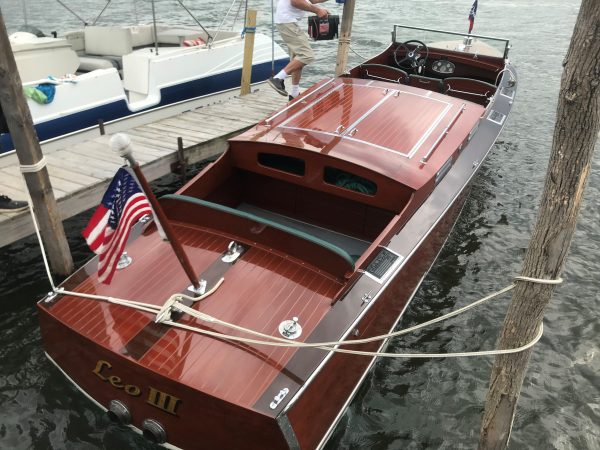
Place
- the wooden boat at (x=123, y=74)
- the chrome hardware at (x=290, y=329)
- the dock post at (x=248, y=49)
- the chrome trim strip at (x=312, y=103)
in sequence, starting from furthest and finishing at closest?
the dock post at (x=248, y=49) < the wooden boat at (x=123, y=74) < the chrome trim strip at (x=312, y=103) < the chrome hardware at (x=290, y=329)

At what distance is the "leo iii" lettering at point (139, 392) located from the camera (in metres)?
3.34

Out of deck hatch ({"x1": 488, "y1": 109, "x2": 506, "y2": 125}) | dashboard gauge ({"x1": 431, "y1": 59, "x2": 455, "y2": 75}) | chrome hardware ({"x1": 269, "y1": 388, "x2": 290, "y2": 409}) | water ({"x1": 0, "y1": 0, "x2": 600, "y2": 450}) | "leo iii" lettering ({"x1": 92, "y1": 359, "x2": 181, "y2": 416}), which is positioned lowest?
water ({"x1": 0, "y1": 0, "x2": 600, "y2": 450})

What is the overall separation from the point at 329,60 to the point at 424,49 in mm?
7190

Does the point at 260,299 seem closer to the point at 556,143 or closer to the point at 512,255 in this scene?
the point at 556,143

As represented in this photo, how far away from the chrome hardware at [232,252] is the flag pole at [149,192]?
436 mm

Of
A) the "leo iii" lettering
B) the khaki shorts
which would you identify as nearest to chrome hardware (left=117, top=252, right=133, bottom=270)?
the "leo iii" lettering

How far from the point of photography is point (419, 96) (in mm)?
6512

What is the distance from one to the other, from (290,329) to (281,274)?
24.9 inches

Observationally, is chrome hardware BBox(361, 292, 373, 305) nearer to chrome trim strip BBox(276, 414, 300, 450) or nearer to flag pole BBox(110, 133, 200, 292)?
chrome trim strip BBox(276, 414, 300, 450)

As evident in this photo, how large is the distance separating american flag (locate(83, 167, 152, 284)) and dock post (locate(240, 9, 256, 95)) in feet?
21.1

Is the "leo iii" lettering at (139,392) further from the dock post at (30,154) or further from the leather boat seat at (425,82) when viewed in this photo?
the leather boat seat at (425,82)

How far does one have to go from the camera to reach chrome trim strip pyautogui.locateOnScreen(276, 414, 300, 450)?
3.09 metres

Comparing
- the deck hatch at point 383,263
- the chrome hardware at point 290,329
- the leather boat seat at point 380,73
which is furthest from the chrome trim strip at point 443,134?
the chrome hardware at point 290,329

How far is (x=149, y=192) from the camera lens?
3.20 m
